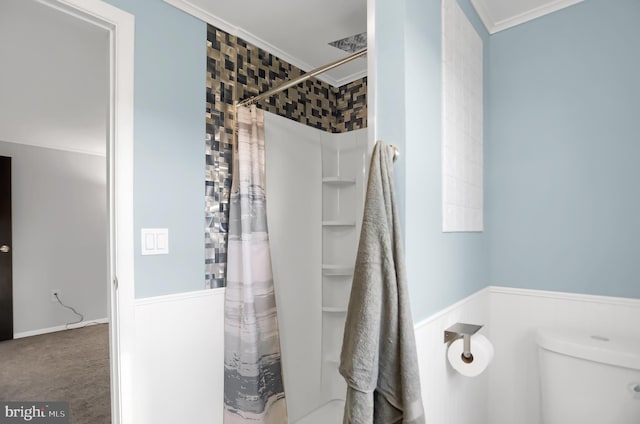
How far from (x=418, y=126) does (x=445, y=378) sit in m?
0.92

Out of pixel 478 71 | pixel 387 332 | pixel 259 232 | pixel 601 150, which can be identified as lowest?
pixel 387 332

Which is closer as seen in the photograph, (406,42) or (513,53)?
(406,42)

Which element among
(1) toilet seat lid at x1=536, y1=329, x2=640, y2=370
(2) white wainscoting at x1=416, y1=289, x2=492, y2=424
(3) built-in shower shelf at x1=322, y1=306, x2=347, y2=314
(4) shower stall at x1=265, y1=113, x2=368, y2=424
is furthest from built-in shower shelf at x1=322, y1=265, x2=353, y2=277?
(1) toilet seat lid at x1=536, y1=329, x2=640, y2=370

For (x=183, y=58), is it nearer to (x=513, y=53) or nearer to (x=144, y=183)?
(x=144, y=183)

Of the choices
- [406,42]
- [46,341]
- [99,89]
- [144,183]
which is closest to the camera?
[406,42]

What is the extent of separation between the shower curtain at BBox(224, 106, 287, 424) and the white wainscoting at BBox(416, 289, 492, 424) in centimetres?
90

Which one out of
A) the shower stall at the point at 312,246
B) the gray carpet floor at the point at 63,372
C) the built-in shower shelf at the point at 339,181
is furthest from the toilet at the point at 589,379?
the gray carpet floor at the point at 63,372

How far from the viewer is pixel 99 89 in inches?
101

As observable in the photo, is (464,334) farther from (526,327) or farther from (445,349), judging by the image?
(526,327)

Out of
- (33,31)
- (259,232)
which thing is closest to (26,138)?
(33,31)

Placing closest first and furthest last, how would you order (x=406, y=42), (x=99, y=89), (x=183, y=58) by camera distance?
1. (x=406, y=42)
2. (x=183, y=58)
3. (x=99, y=89)

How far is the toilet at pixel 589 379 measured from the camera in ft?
3.99

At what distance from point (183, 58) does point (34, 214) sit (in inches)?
156

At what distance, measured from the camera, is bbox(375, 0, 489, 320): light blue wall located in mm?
1076
